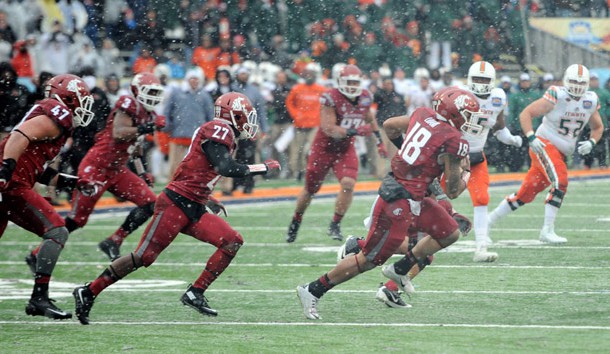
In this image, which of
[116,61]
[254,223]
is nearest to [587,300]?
[254,223]

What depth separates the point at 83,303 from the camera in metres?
7.75

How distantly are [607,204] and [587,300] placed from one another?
26.3 ft

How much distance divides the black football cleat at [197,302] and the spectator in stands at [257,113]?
9.02 meters

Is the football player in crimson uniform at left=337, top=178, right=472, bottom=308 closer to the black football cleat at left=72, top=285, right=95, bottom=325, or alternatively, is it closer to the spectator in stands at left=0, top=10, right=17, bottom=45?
the black football cleat at left=72, top=285, right=95, bottom=325

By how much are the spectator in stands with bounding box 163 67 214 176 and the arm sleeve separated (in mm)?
9136

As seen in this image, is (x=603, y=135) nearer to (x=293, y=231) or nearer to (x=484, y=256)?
(x=293, y=231)

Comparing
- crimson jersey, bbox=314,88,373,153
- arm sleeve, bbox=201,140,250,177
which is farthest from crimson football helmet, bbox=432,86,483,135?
crimson jersey, bbox=314,88,373,153

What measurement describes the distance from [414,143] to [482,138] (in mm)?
2964

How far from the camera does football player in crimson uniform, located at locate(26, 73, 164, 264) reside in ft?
34.9

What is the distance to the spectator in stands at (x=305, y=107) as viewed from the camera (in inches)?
727

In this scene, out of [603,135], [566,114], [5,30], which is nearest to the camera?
[566,114]

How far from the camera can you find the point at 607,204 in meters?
15.9

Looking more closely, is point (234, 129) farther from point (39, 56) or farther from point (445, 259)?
point (39, 56)

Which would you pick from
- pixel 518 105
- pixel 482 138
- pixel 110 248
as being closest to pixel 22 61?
pixel 110 248
